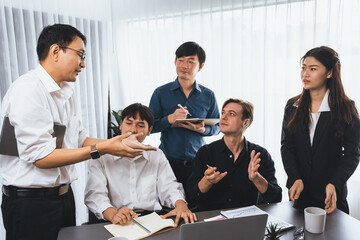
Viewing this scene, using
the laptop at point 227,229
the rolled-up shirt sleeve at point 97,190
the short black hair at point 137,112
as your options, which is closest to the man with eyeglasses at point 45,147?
the rolled-up shirt sleeve at point 97,190

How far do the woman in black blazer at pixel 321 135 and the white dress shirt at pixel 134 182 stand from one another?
2.55 ft

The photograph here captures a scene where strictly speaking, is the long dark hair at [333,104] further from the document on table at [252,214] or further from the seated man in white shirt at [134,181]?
the seated man in white shirt at [134,181]

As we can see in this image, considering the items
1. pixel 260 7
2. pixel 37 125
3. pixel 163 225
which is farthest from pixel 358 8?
pixel 37 125

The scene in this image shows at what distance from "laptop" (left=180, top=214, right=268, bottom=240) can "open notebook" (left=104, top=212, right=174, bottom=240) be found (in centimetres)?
44

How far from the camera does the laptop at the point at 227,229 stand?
38.7 inches

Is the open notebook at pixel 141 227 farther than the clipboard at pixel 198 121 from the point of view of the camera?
No

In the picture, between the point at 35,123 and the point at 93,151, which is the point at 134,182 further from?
the point at 35,123

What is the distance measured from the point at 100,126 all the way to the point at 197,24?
1.72m

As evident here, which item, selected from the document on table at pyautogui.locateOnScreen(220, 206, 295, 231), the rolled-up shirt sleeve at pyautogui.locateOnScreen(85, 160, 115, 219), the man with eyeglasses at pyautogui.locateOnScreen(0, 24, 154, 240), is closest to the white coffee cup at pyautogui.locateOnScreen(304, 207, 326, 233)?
the document on table at pyautogui.locateOnScreen(220, 206, 295, 231)

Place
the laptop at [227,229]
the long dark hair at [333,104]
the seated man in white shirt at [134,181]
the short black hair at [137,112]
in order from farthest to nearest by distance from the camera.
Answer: the short black hair at [137,112] < the long dark hair at [333,104] < the seated man in white shirt at [134,181] < the laptop at [227,229]

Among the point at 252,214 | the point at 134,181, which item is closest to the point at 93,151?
the point at 134,181

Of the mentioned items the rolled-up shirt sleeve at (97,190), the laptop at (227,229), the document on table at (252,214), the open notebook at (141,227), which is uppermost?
the laptop at (227,229)

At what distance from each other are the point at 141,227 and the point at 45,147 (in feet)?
1.93

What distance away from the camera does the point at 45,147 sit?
135 centimetres
